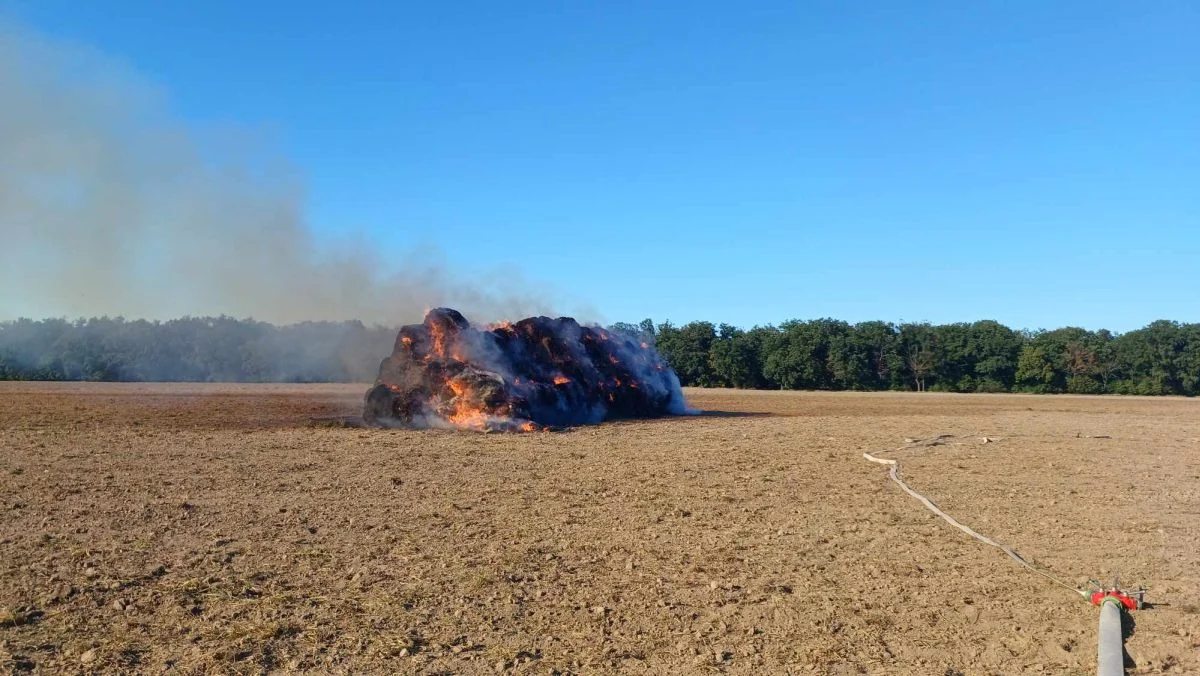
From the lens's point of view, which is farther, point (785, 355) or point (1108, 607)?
point (785, 355)

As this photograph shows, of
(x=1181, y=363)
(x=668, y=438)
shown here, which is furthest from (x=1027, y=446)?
(x=1181, y=363)

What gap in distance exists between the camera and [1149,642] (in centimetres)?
700

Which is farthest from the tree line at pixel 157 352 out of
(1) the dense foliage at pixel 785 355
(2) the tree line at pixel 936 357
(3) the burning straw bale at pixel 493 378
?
(3) the burning straw bale at pixel 493 378

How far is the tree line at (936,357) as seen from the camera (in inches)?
2744

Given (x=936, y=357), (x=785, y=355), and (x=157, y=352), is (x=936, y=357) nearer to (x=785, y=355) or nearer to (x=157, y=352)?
(x=785, y=355)

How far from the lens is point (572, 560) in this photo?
31.6ft

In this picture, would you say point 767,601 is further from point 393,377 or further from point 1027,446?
point 393,377

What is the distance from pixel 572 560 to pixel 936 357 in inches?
2764

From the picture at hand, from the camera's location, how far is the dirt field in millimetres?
6695

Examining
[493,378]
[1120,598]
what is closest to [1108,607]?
[1120,598]

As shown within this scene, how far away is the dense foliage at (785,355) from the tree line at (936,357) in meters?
0.11

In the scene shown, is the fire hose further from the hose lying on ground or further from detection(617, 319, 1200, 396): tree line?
detection(617, 319, 1200, 396): tree line

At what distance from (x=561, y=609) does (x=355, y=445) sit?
1506 centimetres

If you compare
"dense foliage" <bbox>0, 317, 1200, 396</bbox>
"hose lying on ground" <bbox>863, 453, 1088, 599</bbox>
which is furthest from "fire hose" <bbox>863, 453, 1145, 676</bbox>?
"dense foliage" <bbox>0, 317, 1200, 396</bbox>
